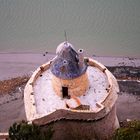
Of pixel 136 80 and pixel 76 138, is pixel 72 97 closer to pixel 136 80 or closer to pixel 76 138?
pixel 76 138

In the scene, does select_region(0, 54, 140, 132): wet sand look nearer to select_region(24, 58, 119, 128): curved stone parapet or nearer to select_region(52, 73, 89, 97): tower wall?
select_region(24, 58, 119, 128): curved stone parapet

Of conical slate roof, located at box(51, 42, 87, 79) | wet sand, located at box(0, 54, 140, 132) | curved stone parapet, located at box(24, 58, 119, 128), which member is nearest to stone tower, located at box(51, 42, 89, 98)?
conical slate roof, located at box(51, 42, 87, 79)

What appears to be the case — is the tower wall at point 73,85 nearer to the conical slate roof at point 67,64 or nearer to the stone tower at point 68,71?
→ the stone tower at point 68,71

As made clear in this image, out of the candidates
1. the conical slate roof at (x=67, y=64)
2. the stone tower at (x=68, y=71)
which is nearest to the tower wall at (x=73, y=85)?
the stone tower at (x=68, y=71)

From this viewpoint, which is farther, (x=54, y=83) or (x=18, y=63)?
(x=18, y=63)

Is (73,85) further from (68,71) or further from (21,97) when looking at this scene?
(21,97)

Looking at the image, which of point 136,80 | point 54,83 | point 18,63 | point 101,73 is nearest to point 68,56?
point 54,83

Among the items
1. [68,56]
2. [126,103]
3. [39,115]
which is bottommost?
[126,103]
